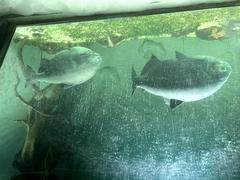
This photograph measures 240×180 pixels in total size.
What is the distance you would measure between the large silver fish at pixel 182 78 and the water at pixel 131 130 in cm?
3

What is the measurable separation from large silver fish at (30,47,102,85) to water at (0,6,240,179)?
Answer: 0.15 feet

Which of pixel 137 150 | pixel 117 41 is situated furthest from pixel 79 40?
pixel 137 150

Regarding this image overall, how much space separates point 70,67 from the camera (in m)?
1.81

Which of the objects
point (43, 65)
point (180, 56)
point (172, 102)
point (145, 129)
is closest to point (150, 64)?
point (180, 56)

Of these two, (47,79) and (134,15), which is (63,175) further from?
(134,15)

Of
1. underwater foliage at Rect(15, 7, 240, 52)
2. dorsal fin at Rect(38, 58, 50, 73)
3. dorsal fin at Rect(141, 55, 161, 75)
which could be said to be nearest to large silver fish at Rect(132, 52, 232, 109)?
dorsal fin at Rect(141, 55, 161, 75)

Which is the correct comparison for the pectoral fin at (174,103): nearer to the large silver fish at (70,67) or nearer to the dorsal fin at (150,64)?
the dorsal fin at (150,64)

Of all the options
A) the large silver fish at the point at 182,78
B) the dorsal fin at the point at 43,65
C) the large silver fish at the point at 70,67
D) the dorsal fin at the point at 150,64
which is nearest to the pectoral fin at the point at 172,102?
the large silver fish at the point at 182,78

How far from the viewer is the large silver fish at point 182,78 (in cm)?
158

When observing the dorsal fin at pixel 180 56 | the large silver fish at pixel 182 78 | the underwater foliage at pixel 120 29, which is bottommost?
the large silver fish at pixel 182 78

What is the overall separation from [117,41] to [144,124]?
1.65ft

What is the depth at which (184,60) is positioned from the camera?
170cm

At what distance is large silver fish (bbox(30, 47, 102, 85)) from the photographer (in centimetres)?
175

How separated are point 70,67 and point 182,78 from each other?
53 cm
